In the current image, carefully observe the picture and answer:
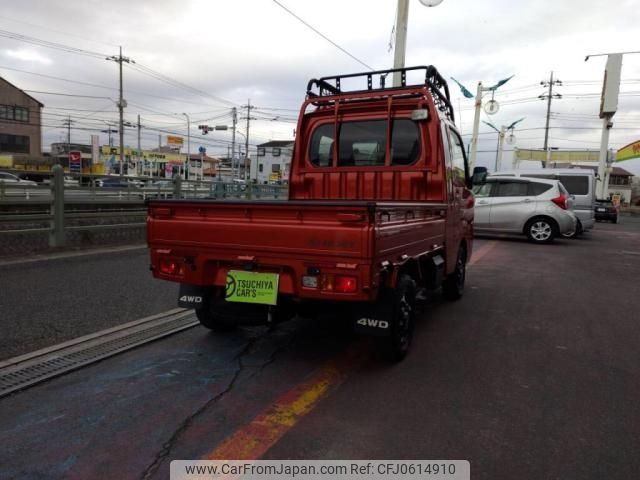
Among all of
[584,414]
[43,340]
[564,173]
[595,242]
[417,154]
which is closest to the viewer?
[584,414]

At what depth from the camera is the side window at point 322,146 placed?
524cm

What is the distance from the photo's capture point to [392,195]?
484cm

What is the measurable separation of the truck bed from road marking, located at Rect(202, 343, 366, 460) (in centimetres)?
68

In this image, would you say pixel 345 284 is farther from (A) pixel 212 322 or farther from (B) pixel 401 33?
(B) pixel 401 33

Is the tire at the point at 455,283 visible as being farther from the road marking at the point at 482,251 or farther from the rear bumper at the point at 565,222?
the rear bumper at the point at 565,222

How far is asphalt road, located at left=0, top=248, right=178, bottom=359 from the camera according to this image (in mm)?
4219

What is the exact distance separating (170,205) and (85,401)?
1517mm

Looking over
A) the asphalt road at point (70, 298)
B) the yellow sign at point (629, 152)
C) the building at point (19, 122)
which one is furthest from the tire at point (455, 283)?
the building at point (19, 122)

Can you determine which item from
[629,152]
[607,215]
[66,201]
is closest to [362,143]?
[66,201]

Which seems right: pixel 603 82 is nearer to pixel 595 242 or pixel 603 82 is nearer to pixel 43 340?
pixel 595 242

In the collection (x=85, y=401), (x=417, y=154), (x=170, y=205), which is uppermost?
(x=417, y=154)

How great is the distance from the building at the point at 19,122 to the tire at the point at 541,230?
196 feet

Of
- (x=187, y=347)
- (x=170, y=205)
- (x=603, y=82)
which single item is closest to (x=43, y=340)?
(x=187, y=347)

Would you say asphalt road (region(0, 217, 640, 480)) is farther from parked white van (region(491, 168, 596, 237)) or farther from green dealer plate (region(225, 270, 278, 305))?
parked white van (region(491, 168, 596, 237))
